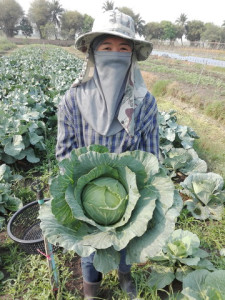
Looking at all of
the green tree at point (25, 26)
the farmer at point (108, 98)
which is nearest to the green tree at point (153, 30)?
the green tree at point (25, 26)

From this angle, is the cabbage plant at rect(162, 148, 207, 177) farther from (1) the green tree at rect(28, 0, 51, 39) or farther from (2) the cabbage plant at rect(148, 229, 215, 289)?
(1) the green tree at rect(28, 0, 51, 39)

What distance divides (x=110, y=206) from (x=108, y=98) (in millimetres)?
733

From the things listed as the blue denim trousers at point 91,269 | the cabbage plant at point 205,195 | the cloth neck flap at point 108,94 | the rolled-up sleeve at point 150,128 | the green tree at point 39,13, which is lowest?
the cabbage plant at point 205,195

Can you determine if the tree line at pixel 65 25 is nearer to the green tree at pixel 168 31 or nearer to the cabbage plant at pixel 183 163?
the green tree at pixel 168 31

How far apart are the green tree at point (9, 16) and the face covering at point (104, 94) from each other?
73.3 m

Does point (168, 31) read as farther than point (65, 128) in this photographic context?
Yes

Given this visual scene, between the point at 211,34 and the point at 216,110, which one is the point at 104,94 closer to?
the point at 216,110

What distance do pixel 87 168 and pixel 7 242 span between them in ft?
6.27

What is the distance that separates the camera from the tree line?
2397 inches

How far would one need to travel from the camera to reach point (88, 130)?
1.57 meters

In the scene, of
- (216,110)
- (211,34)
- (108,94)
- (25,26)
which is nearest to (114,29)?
(108,94)

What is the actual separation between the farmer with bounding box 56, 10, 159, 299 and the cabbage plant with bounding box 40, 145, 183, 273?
1.26 feet

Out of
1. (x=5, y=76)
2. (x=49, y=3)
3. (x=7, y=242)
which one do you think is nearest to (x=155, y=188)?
(x=7, y=242)

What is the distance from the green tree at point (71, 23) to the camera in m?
67.1
